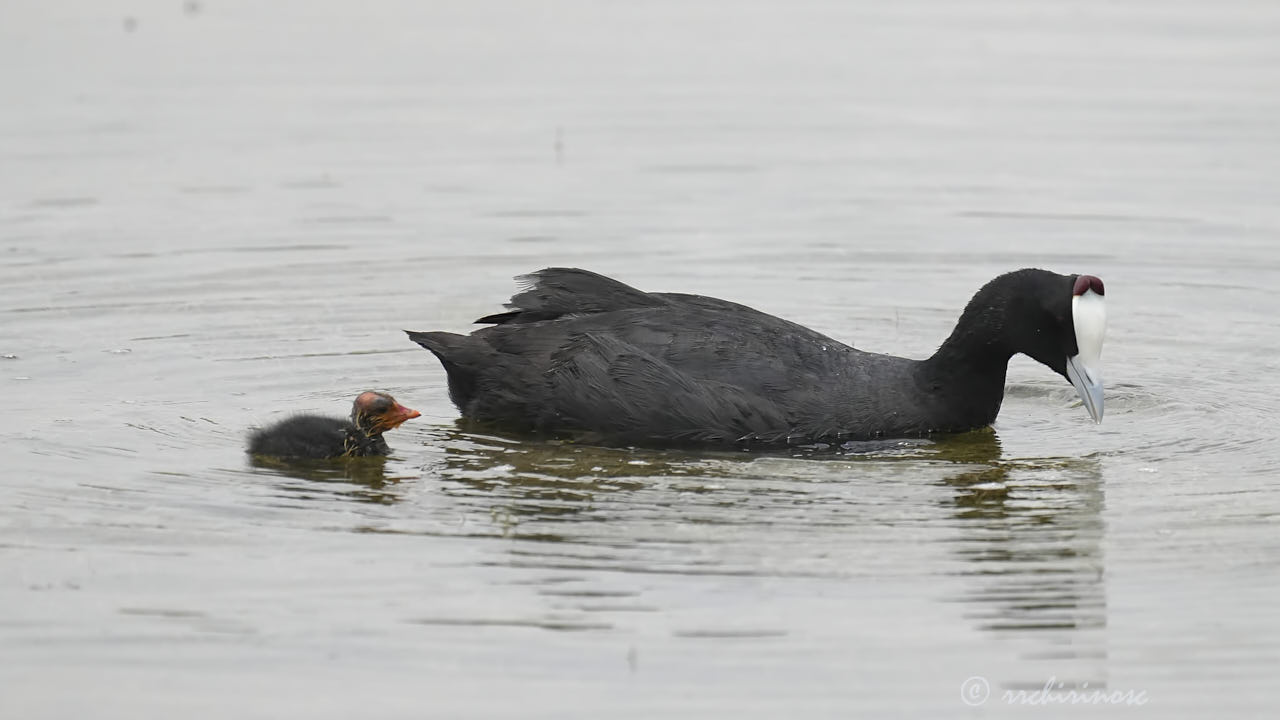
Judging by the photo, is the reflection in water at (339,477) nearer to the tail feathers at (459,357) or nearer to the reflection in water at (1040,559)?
the tail feathers at (459,357)

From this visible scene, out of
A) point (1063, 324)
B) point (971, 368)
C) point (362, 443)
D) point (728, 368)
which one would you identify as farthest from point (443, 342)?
point (1063, 324)

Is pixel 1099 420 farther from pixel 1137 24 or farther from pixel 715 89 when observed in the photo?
pixel 1137 24

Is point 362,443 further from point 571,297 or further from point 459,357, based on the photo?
point 571,297

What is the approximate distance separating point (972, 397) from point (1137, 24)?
10826 millimetres

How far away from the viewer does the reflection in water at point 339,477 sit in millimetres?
6766

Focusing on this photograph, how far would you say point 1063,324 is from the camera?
7.49 metres

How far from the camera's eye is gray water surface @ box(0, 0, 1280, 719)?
528 centimetres

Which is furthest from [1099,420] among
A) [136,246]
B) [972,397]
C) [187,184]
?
[187,184]

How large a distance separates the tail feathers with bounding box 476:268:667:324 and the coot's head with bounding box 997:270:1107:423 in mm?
1497

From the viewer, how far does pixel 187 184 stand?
41.0 feet

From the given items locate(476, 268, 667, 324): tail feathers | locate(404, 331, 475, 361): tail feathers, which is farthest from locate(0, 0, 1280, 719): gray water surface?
locate(476, 268, 667, 324): tail feathers

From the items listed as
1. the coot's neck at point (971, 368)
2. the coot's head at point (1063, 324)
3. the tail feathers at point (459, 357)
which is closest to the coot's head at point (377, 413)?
the tail feathers at point (459, 357)

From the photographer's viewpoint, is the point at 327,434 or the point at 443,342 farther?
the point at 443,342

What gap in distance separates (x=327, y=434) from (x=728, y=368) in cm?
162
